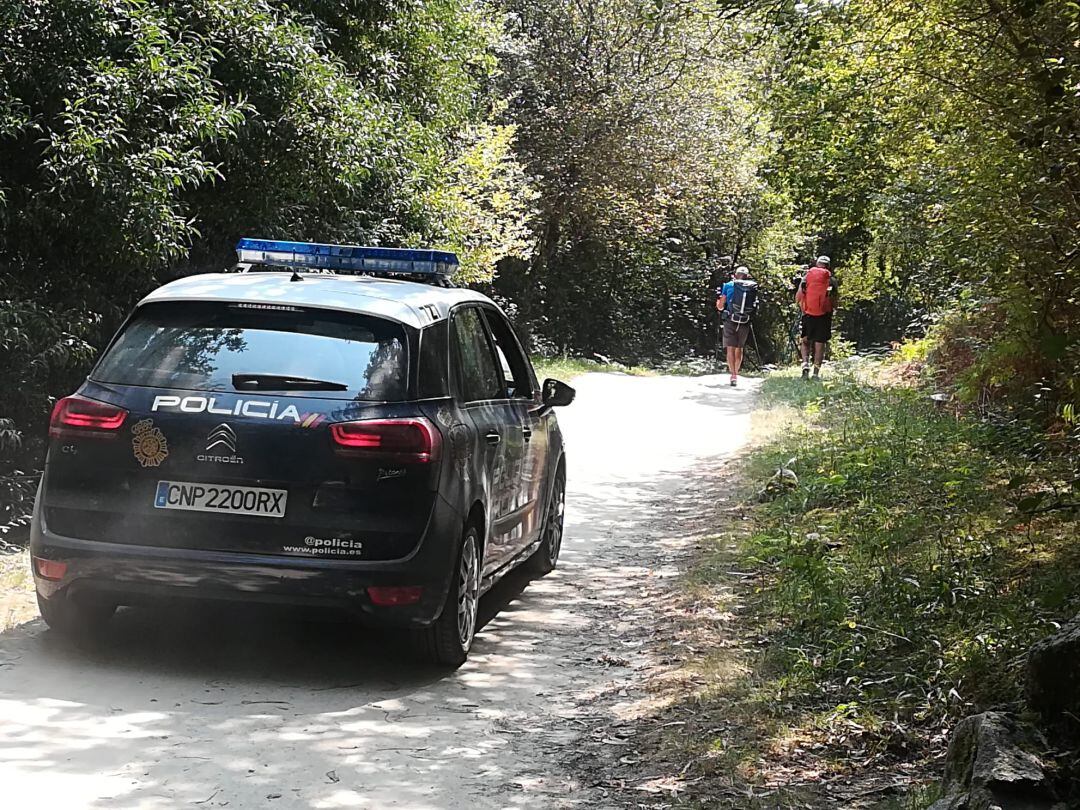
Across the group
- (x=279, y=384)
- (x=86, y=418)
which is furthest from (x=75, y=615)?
(x=279, y=384)

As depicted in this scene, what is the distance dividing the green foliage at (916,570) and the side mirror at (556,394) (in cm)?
171

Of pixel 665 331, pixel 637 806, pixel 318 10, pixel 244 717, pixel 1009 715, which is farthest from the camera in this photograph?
pixel 665 331

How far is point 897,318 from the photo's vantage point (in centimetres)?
4125

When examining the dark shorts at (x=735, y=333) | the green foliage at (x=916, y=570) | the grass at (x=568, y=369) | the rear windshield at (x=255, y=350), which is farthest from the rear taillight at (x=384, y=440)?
the dark shorts at (x=735, y=333)

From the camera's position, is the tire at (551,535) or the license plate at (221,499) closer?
the license plate at (221,499)

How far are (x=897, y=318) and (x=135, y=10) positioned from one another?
35182 mm

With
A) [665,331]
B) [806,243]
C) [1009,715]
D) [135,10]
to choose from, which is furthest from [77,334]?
Answer: [806,243]

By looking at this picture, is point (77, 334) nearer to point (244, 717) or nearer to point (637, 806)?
point (244, 717)

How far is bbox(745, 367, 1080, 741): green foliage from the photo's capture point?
5.61 m

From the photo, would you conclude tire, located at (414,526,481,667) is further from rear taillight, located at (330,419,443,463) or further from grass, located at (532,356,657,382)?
grass, located at (532,356,657,382)

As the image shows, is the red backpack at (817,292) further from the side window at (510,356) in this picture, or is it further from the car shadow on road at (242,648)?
the car shadow on road at (242,648)

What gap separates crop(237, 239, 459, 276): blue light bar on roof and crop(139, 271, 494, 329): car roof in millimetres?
395

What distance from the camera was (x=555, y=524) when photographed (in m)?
9.27

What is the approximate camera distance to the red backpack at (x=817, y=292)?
22344 millimetres
